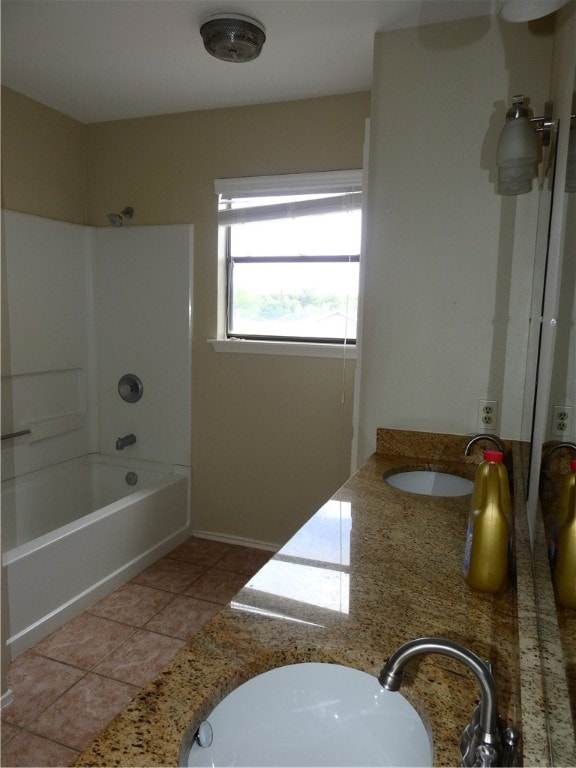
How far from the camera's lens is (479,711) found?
0.65 meters

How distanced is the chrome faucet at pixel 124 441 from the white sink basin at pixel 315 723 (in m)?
2.69

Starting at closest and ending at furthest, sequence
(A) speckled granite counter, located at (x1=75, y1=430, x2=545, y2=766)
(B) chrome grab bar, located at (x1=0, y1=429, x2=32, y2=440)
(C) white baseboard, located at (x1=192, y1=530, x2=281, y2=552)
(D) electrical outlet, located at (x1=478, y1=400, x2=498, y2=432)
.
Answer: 1. (A) speckled granite counter, located at (x1=75, y1=430, x2=545, y2=766)
2. (D) electrical outlet, located at (x1=478, y1=400, x2=498, y2=432)
3. (B) chrome grab bar, located at (x1=0, y1=429, x2=32, y2=440)
4. (C) white baseboard, located at (x1=192, y1=530, x2=281, y2=552)

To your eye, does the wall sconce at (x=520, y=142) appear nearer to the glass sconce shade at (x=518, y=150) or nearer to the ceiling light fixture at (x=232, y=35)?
the glass sconce shade at (x=518, y=150)

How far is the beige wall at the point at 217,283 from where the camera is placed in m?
2.87

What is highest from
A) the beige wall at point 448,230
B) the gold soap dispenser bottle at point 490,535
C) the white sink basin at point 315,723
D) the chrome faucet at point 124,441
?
the beige wall at point 448,230

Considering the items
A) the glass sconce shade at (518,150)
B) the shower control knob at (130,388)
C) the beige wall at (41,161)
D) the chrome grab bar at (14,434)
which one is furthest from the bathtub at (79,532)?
the glass sconce shade at (518,150)

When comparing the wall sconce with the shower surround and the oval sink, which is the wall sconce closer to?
the oval sink

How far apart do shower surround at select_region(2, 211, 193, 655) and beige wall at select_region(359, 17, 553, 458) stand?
142 centimetres

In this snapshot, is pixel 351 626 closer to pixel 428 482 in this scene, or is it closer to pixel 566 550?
pixel 566 550

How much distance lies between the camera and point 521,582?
0.95 meters

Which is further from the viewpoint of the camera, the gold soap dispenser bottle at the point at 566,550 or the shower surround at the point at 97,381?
the shower surround at the point at 97,381

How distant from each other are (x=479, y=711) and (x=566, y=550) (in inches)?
9.6

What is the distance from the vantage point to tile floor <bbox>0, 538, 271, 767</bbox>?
180 cm

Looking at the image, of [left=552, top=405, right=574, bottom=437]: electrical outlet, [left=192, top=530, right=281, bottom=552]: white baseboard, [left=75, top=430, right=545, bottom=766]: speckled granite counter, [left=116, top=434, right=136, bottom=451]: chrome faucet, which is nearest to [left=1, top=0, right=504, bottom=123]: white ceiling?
[left=552, top=405, right=574, bottom=437]: electrical outlet
